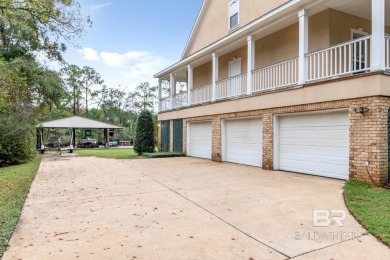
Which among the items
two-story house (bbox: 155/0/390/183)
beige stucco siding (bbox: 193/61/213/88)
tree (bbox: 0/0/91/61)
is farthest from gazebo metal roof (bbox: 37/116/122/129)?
two-story house (bbox: 155/0/390/183)

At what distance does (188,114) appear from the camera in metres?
15.9

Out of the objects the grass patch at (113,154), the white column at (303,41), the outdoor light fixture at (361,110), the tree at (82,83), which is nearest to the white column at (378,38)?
the outdoor light fixture at (361,110)

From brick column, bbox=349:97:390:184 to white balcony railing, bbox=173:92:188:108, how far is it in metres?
11.8

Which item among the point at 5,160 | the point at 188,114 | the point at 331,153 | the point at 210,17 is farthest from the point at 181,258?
the point at 210,17

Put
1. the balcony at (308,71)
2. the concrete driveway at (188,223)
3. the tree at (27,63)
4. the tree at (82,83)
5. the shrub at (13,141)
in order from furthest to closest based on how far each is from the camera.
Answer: the tree at (82,83) → the shrub at (13,141) → the tree at (27,63) → the balcony at (308,71) → the concrete driveway at (188,223)

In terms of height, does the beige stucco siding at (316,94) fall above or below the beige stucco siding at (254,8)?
below

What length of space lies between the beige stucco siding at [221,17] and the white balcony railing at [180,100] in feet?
10.9

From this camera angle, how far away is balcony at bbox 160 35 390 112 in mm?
7757

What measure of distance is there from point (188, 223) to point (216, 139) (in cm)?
903

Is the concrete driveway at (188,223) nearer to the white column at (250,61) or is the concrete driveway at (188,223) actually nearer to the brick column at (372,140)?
the brick column at (372,140)

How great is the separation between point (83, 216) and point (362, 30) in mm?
11109

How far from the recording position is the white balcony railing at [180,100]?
58.8 ft

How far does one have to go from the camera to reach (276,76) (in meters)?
10.5

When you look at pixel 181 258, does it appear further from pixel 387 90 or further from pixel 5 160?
pixel 5 160
